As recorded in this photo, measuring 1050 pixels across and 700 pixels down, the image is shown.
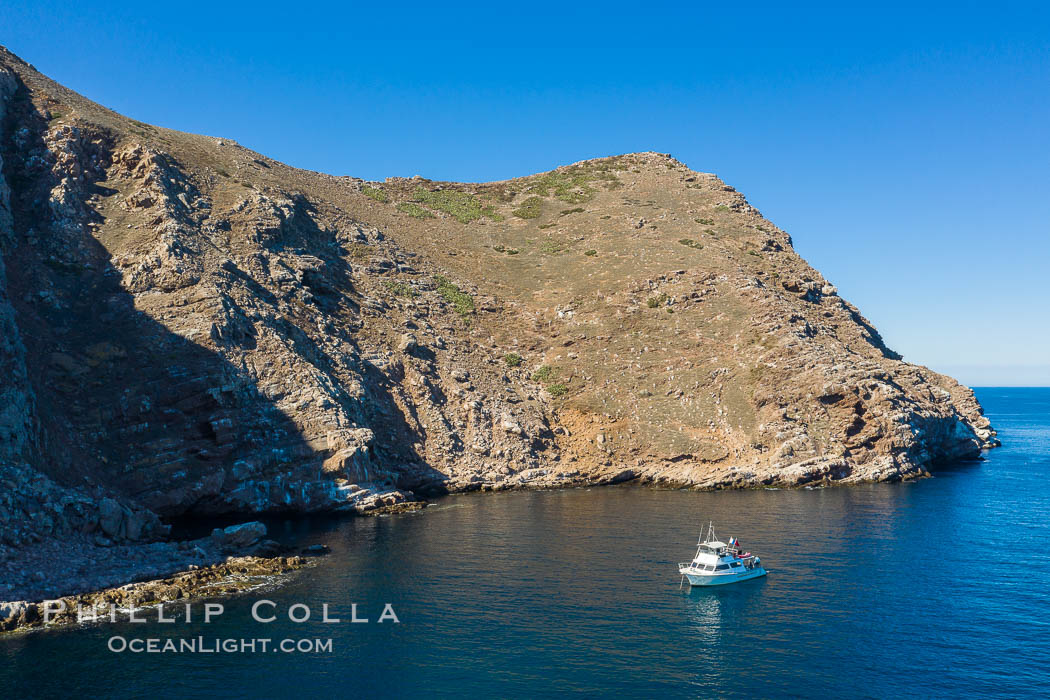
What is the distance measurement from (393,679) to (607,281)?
267 feet

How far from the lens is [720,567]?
157 feet

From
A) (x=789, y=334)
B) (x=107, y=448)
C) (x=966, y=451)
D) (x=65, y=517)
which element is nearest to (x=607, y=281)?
(x=789, y=334)

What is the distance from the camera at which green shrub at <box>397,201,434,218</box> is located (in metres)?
130

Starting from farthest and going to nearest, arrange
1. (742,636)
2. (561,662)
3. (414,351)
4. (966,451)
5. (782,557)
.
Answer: (966,451) → (414,351) → (782,557) → (742,636) → (561,662)

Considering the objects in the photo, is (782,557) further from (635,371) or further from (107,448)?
(107,448)

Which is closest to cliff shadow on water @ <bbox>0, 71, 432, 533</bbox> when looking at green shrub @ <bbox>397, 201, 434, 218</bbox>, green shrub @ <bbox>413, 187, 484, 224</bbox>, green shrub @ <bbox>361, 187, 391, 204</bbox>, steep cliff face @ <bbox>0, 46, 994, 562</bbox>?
steep cliff face @ <bbox>0, 46, 994, 562</bbox>

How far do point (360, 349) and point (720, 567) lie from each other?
53704 mm

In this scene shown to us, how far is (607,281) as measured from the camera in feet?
356

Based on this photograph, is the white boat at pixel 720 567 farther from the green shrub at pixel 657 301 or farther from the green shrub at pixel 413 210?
the green shrub at pixel 413 210

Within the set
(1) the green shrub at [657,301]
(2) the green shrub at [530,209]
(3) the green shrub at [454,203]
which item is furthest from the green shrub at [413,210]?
(1) the green shrub at [657,301]

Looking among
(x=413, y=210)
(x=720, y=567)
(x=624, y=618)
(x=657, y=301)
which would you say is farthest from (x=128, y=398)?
(x=413, y=210)

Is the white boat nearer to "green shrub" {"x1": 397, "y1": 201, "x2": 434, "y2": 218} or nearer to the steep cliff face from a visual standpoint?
the steep cliff face

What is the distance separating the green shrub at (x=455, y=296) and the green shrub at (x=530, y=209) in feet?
108

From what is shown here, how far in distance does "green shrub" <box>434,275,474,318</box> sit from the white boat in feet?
203
